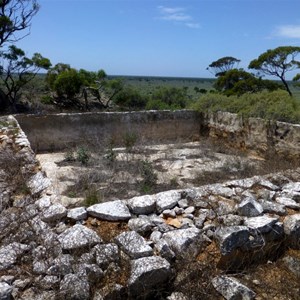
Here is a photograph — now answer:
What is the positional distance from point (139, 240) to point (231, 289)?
82 cm

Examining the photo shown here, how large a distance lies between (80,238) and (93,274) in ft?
1.18

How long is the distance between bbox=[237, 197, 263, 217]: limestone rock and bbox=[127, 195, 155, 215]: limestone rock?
88cm

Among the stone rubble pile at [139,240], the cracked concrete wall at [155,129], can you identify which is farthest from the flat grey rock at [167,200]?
the cracked concrete wall at [155,129]

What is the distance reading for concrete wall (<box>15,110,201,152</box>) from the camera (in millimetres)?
8336

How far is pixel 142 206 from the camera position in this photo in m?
3.42

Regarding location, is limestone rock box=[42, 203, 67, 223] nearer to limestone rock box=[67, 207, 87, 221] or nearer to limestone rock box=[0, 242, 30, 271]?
limestone rock box=[67, 207, 87, 221]

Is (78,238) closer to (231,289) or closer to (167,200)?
(167,200)

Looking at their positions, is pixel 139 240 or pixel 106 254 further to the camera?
pixel 139 240

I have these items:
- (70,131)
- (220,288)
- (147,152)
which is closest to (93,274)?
(220,288)

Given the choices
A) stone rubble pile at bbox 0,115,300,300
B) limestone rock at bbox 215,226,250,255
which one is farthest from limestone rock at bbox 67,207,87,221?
limestone rock at bbox 215,226,250,255

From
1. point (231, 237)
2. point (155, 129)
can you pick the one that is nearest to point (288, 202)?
point (231, 237)

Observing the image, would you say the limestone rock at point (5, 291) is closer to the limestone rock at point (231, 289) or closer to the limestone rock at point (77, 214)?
the limestone rock at point (77, 214)

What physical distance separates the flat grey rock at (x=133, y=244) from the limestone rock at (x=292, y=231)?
56.5 inches

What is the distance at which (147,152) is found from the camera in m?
7.76
